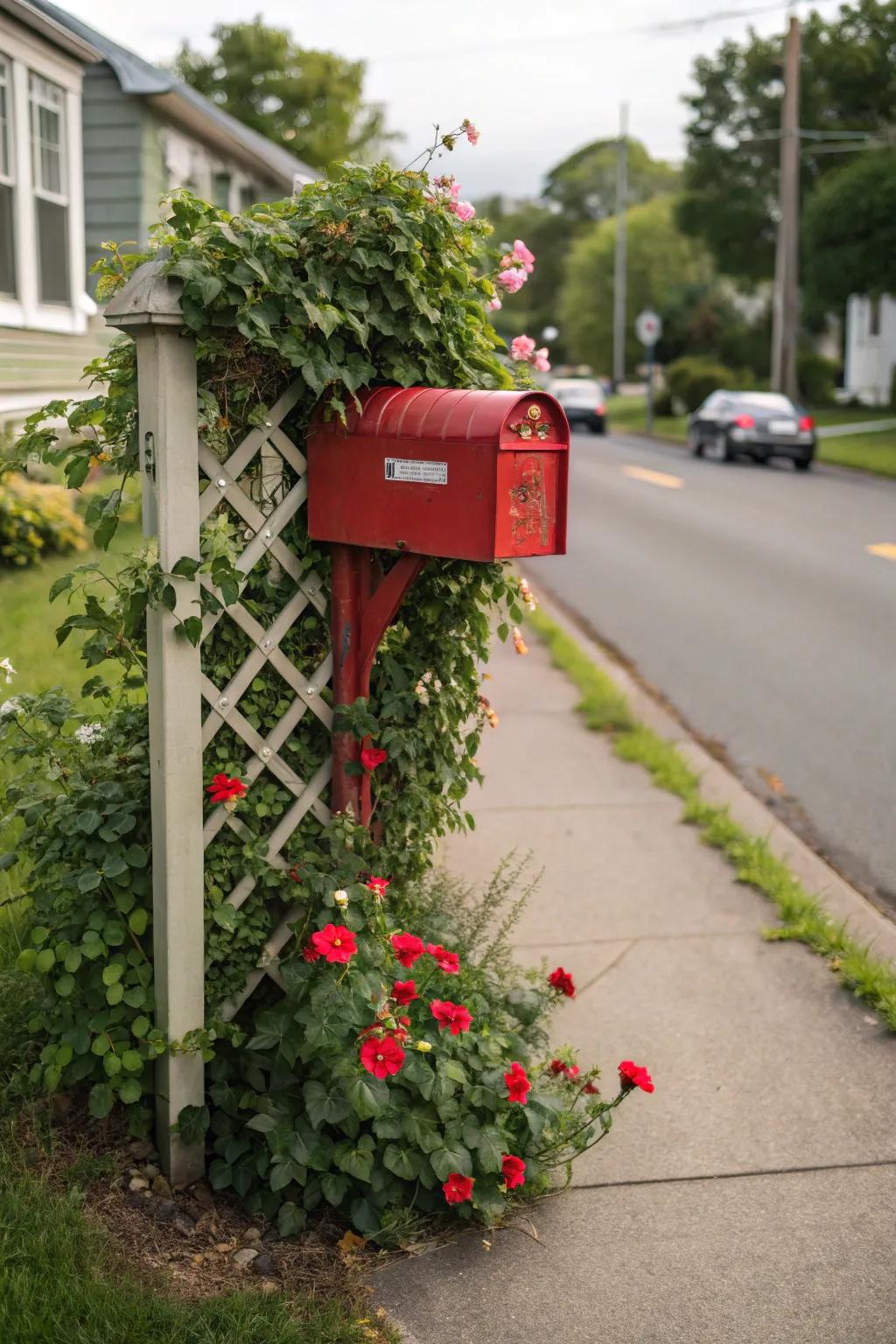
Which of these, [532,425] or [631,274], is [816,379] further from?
[532,425]

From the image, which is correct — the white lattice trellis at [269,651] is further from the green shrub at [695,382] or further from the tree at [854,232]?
the green shrub at [695,382]

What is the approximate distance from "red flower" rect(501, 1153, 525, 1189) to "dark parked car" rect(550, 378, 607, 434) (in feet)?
105

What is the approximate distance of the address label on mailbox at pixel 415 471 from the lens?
119 inches

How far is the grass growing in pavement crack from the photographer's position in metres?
4.43

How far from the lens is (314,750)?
3.44 meters

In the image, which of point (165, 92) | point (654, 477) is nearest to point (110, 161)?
point (165, 92)

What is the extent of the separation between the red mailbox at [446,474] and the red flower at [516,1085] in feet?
3.75

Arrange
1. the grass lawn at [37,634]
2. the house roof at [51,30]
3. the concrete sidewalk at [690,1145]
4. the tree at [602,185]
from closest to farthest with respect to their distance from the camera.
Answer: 1. the concrete sidewalk at [690,1145]
2. the grass lawn at [37,634]
3. the house roof at [51,30]
4. the tree at [602,185]

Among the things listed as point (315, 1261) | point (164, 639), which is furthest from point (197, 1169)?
point (164, 639)

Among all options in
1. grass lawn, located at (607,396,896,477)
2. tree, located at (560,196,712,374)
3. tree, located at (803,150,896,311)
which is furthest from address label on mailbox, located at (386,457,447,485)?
tree, located at (560,196,712,374)

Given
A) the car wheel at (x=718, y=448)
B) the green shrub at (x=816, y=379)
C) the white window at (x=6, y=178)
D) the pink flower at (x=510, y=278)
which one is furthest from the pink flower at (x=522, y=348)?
the green shrub at (x=816, y=379)

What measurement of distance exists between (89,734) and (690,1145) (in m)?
1.83

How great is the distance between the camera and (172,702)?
313cm

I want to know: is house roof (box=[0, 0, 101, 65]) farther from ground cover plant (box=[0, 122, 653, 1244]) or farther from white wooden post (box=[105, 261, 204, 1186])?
white wooden post (box=[105, 261, 204, 1186])
